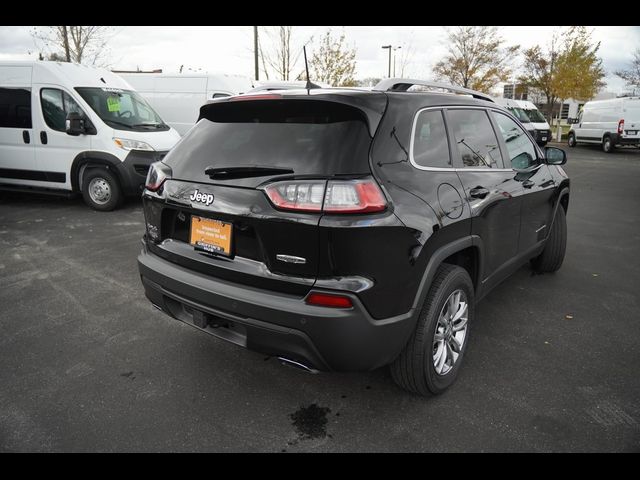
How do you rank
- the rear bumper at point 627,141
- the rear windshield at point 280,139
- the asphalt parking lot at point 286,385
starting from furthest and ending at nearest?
the rear bumper at point 627,141
the asphalt parking lot at point 286,385
the rear windshield at point 280,139

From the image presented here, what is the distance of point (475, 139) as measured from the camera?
10.5 feet

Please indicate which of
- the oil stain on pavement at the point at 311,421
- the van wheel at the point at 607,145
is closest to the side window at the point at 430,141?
the oil stain on pavement at the point at 311,421

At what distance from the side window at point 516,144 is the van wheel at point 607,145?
2000 cm

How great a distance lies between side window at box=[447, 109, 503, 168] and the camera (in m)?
2.99

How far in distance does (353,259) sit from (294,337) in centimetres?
46

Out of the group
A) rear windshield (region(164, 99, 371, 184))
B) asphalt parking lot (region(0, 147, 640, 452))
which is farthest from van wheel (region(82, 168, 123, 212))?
rear windshield (region(164, 99, 371, 184))

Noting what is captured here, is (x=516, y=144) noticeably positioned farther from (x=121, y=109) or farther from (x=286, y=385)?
(x=121, y=109)

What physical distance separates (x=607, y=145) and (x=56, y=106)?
2165 cm

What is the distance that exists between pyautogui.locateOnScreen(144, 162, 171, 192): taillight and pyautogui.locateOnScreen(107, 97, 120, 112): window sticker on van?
240 inches

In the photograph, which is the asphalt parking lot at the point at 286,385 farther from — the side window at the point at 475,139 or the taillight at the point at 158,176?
the side window at the point at 475,139

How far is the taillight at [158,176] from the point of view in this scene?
112 inches

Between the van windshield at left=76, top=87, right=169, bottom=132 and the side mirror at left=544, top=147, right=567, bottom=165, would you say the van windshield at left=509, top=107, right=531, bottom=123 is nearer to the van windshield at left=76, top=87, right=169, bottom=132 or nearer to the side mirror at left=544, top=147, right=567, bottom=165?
the van windshield at left=76, top=87, right=169, bottom=132

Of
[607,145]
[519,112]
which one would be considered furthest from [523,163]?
[607,145]

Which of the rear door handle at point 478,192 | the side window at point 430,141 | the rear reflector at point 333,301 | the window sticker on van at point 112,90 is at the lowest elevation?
the rear reflector at point 333,301
